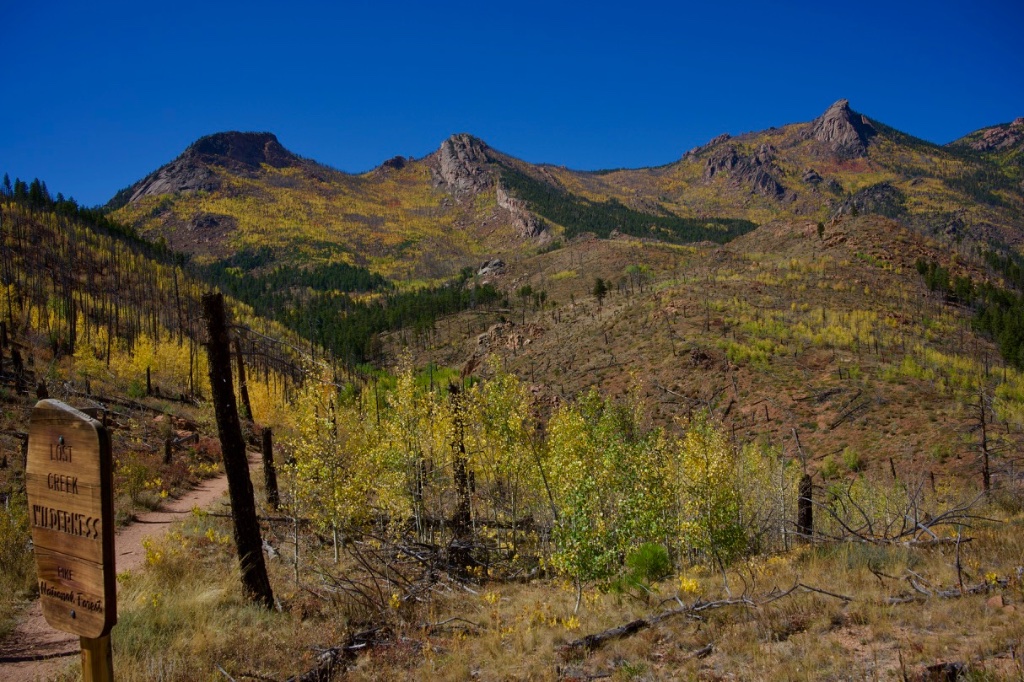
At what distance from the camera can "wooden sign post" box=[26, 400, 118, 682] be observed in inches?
132

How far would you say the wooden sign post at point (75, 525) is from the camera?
132 inches

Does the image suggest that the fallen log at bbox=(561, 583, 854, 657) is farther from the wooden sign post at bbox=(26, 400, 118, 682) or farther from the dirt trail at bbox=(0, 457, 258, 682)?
the dirt trail at bbox=(0, 457, 258, 682)

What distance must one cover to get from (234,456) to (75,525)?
246 inches

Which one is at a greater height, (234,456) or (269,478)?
(234,456)

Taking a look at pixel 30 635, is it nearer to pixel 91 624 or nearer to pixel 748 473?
pixel 91 624

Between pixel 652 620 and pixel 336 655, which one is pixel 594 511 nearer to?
pixel 652 620

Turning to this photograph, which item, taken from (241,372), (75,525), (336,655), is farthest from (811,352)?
(75,525)

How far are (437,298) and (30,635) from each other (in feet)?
397

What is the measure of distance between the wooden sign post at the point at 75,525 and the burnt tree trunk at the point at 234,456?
5.73 m

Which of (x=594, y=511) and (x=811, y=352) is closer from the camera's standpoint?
(x=594, y=511)

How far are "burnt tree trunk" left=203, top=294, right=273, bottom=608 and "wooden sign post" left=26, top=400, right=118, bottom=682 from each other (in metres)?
5.73

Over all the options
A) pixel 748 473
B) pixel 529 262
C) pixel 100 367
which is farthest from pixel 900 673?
pixel 529 262

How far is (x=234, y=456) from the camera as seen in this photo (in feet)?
30.5

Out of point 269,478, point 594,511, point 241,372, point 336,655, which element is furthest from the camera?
point 269,478
